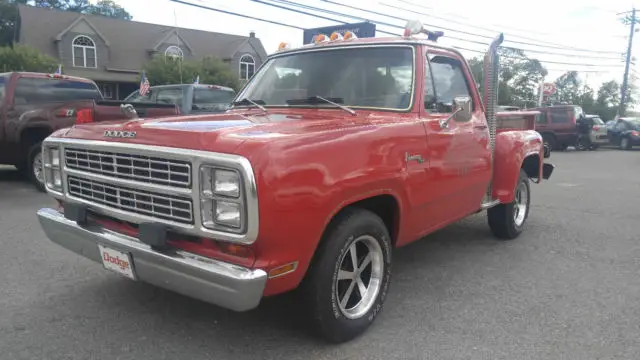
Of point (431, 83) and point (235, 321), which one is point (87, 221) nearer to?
point (235, 321)

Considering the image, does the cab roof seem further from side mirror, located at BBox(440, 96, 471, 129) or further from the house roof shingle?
the house roof shingle

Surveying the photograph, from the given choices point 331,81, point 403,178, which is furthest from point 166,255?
point 331,81

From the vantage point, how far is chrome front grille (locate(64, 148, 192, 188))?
8.50 ft

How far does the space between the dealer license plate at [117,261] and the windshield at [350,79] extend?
178 cm

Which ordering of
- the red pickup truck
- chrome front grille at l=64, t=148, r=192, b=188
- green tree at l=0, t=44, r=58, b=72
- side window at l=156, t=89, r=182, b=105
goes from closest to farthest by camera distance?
the red pickup truck, chrome front grille at l=64, t=148, r=192, b=188, side window at l=156, t=89, r=182, b=105, green tree at l=0, t=44, r=58, b=72

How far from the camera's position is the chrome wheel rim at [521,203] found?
19.1 feet

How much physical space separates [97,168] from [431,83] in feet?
8.34

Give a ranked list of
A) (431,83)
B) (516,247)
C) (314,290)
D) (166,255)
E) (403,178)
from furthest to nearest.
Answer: (516,247)
(431,83)
(403,178)
(314,290)
(166,255)

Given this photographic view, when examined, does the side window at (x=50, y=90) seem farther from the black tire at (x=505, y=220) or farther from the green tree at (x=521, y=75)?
the green tree at (x=521, y=75)

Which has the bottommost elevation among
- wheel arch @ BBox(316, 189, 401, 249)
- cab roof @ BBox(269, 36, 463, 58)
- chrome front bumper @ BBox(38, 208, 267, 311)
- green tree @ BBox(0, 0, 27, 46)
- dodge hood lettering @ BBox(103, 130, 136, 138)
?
chrome front bumper @ BBox(38, 208, 267, 311)

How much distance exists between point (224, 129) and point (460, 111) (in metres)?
2.03

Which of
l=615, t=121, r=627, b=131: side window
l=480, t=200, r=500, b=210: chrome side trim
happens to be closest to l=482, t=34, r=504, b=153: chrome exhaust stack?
l=480, t=200, r=500, b=210: chrome side trim

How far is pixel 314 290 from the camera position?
9.34 ft

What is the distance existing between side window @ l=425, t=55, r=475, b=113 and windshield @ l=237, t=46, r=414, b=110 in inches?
11.6
